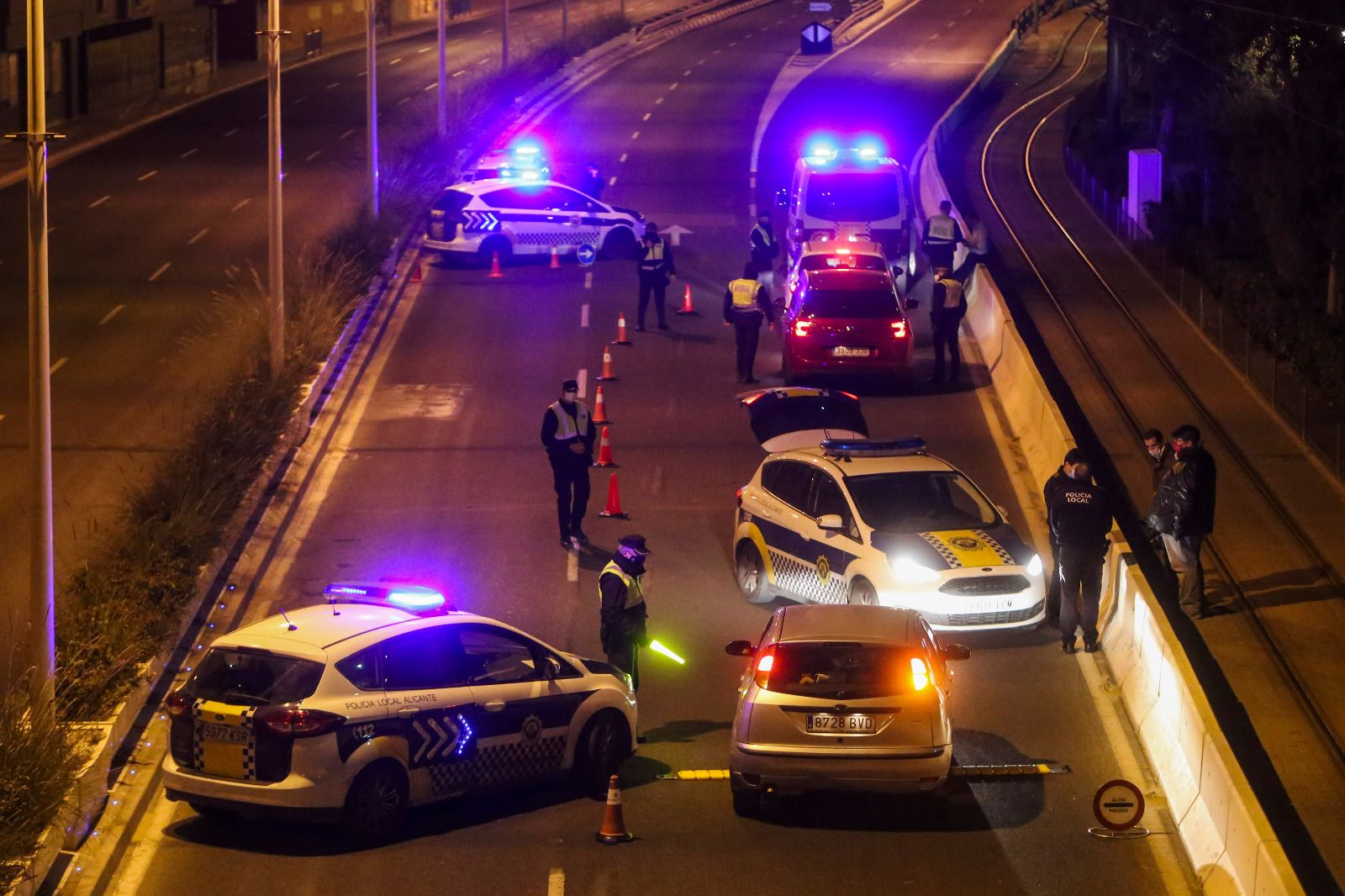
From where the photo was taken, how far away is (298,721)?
1148cm

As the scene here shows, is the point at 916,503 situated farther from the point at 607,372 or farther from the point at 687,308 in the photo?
the point at 687,308

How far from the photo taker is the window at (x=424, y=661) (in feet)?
40.0

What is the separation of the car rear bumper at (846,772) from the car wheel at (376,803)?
7.31 feet

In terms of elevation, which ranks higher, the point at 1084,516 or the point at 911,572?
the point at 1084,516

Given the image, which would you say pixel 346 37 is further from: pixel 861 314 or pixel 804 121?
pixel 861 314

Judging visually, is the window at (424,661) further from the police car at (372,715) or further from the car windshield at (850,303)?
the car windshield at (850,303)

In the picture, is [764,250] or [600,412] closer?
[600,412]

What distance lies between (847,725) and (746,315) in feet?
49.4

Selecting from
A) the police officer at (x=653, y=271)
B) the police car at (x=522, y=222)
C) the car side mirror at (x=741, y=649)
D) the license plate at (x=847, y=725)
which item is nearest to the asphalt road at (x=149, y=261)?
the police car at (x=522, y=222)

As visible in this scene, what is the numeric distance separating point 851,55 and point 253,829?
229 feet

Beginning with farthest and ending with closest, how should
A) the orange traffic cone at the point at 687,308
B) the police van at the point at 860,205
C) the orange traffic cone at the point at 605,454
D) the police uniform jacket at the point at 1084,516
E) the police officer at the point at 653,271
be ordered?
1. the police van at the point at 860,205
2. the orange traffic cone at the point at 687,308
3. the police officer at the point at 653,271
4. the orange traffic cone at the point at 605,454
5. the police uniform jacket at the point at 1084,516

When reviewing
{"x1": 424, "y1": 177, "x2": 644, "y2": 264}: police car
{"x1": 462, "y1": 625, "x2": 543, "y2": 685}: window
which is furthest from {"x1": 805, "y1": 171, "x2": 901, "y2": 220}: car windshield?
{"x1": 462, "y1": 625, "x2": 543, "y2": 685}: window

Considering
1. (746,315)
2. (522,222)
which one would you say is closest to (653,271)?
(746,315)

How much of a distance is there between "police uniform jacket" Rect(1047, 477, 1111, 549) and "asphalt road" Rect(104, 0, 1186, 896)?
1.06m
